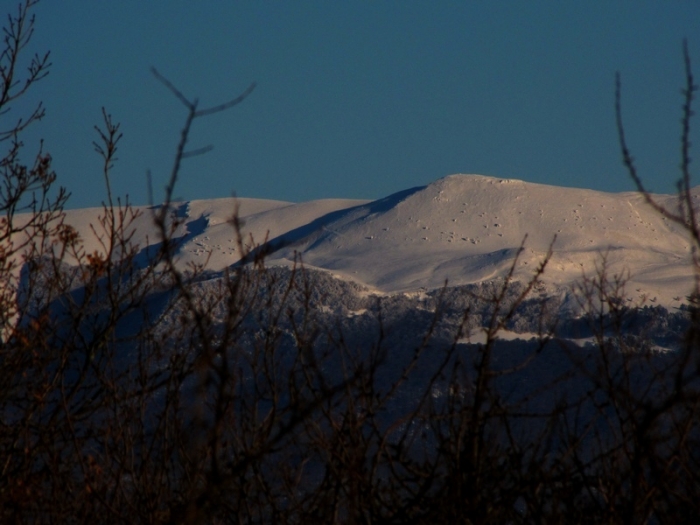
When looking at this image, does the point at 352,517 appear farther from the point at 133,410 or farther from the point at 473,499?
the point at 133,410

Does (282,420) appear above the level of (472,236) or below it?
below

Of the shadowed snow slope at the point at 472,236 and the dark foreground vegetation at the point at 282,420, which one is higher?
the shadowed snow slope at the point at 472,236

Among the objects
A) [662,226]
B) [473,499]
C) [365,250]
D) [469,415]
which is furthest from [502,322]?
[662,226]

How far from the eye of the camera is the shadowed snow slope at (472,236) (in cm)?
3019

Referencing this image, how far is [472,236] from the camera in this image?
117 feet

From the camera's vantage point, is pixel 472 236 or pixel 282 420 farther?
pixel 472 236

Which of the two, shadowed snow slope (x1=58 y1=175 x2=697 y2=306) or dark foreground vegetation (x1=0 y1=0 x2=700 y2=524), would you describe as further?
shadowed snow slope (x1=58 y1=175 x2=697 y2=306)

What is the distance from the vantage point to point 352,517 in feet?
8.77

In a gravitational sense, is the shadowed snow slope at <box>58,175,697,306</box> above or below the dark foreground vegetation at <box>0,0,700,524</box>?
above

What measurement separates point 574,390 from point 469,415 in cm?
2036

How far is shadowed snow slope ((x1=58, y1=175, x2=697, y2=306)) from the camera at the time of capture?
30.2 m

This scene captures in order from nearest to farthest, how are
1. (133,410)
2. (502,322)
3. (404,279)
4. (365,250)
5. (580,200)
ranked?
(502,322) → (133,410) → (404,279) → (365,250) → (580,200)

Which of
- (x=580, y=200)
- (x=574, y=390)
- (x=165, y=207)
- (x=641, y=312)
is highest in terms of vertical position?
(x=580, y=200)

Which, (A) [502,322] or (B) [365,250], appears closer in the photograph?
(A) [502,322]
